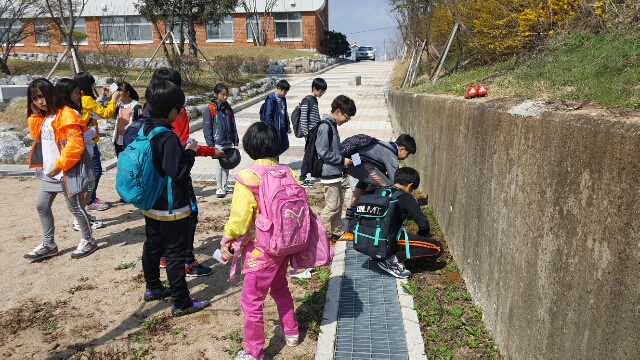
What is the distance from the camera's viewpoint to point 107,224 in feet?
18.8

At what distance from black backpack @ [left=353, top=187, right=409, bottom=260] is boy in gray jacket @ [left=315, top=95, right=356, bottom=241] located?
1.91ft

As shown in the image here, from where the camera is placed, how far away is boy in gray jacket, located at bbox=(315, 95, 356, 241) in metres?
4.49

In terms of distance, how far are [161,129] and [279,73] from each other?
2812 centimetres

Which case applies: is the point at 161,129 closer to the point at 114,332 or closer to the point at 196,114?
the point at 114,332

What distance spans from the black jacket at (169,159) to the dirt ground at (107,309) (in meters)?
0.92

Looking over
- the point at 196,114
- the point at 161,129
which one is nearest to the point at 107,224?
the point at 161,129

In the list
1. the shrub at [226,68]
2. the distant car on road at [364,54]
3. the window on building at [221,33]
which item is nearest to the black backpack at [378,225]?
the shrub at [226,68]

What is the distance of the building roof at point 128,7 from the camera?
3922 cm

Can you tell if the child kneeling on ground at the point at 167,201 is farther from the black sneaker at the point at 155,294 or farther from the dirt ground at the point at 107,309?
the dirt ground at the point at 107,309

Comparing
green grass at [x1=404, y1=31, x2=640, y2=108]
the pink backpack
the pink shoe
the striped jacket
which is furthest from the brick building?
the pink backpack

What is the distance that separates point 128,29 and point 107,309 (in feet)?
136

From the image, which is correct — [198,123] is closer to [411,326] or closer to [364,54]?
[411,326]

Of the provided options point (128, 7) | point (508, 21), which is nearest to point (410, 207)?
point (508, 21)

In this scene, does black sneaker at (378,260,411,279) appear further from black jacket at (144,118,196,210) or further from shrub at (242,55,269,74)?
shrub at (242,55,269,74)
